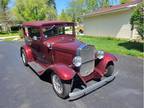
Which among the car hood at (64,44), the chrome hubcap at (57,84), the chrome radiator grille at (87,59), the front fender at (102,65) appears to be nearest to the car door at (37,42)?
the car hood at (64,44)

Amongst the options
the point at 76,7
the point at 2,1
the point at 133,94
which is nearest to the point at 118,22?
the point at 133,94

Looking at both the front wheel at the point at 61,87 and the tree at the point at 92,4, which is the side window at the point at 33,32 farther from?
the tree at the point at 92,4

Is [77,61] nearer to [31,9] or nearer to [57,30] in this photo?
[57,30]

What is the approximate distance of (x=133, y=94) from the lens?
186 inches

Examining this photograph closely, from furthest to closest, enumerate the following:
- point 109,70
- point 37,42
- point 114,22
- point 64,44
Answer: point 114,22 → point 37,42 → point 109,70 → point 64,44

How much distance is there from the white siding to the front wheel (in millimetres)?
12378

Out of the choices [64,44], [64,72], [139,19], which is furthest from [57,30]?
[139,19]

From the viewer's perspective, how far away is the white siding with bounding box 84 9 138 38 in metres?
15.9

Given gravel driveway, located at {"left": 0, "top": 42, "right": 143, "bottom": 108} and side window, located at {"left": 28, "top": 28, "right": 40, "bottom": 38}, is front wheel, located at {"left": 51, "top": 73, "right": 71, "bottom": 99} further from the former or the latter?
side window, located at {"left": 28, "top": 28, "right": 40, "bottom": 38}

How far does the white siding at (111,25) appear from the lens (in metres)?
15.9

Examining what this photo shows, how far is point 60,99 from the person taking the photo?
4.60 m

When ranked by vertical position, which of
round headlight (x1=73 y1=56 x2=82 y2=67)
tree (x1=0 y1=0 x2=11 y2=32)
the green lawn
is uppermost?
tree (x1=0 y1=0 x2=11 y2=32)

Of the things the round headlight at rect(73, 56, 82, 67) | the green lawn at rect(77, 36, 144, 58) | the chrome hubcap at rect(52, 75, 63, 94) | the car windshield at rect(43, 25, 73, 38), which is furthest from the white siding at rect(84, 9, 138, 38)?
the chrome hubcap at rect(52, 75, 63, 94)

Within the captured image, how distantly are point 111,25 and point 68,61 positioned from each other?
45.9ft
